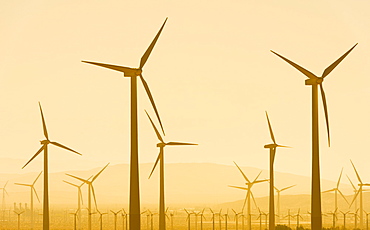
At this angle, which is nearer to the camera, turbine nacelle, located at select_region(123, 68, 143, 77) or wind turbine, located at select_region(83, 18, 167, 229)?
wind turbine, located at select_region(83, 18, 167, 229)

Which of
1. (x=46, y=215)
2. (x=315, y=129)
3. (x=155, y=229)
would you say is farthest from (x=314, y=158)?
(x=155, y=229)

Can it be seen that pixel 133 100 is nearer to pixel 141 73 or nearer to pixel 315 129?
pixel 141 73

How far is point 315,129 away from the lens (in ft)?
159

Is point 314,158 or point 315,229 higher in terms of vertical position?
point 314,158

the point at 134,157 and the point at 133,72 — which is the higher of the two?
the point at 133,72

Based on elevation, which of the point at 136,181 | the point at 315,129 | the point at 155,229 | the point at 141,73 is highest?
the point at 141,73

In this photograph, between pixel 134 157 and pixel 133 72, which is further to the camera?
pixel 133 72

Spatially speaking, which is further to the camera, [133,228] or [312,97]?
[312,97]

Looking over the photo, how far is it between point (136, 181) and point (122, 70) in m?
8.71

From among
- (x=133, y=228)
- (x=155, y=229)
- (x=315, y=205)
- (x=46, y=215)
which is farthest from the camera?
(x=155, y=229)

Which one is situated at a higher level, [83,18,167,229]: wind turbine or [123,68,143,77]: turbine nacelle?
[123,68,143,77]: turbine nacelle

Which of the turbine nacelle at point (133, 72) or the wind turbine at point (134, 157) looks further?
the turbine nacelle at point (133, 72)

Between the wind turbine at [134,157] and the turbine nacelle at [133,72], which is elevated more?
the turbine nacelle at [133,72]

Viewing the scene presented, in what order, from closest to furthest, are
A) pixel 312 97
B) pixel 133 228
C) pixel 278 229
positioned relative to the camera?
pixel 133 228
pixel 312 97
pixel 278 229
